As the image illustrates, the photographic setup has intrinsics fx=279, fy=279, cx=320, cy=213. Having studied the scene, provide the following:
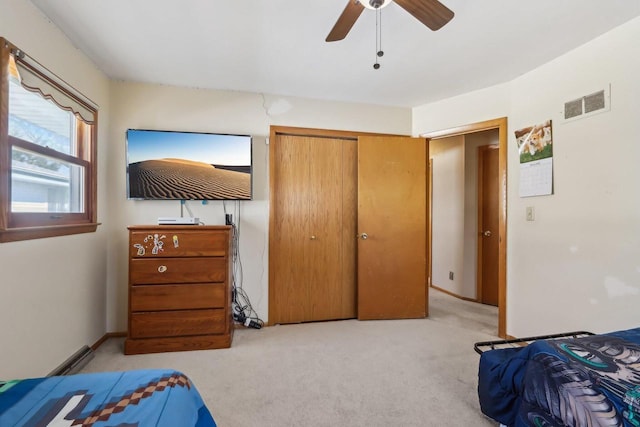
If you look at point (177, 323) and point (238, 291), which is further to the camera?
point (238, 291)

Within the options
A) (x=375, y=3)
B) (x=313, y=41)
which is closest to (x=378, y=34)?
(x=313, y=41)

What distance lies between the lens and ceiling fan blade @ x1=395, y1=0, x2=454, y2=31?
51.1 inches

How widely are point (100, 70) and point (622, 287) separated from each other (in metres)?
4.23

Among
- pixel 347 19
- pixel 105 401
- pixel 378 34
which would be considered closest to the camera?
pixel 105 401

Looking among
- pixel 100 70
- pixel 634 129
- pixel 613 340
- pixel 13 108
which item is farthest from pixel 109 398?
pixel 634 129

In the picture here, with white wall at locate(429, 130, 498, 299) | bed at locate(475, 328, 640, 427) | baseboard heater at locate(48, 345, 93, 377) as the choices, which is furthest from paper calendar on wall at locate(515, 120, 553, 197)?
baseboard heater at locate(48, 345, 93, 377)

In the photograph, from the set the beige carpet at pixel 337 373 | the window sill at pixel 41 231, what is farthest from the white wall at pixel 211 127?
the beige carpet at pixel 337 373

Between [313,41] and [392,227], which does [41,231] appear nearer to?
[313,41]

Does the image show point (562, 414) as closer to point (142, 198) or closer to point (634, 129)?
point (634, 129)

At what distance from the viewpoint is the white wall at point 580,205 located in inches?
69.5

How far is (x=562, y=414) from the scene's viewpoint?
3.21ft

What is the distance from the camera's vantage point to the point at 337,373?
1952 mm

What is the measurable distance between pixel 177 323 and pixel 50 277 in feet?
2.86

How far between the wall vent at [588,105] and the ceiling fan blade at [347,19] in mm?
1793
